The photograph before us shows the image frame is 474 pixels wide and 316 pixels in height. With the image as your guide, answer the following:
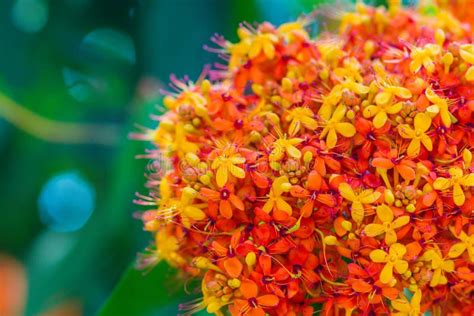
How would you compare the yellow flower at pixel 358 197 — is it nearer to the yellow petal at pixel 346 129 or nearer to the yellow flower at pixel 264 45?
the yellow petal at pixel 346 129

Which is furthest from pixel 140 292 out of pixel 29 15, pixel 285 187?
pixel 29 15

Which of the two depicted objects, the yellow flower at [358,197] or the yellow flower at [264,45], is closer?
the yellow flower at [358,197]

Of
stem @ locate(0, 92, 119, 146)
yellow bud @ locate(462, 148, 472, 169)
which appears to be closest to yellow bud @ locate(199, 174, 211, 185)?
yellow bud @ locate(462, 148, 472, 169)

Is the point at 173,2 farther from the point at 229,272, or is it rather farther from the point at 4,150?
the point at 229,272

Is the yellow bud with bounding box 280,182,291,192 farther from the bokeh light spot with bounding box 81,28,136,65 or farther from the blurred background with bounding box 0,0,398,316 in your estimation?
the bokeh light spot with bounding box 81,28,136,65

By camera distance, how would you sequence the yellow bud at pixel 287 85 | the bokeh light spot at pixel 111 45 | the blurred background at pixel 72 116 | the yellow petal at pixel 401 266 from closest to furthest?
the yellow petal at pixel 401 266
the yellow bud at pixel 287 85
the blurred background at pixel 72 116
the bokeh light spot at pixel 111 45

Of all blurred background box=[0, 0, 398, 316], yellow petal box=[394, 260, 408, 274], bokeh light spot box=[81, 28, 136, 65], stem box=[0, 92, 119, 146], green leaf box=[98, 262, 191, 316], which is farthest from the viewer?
bokeh light spot box=[81, 28, 136, 65]

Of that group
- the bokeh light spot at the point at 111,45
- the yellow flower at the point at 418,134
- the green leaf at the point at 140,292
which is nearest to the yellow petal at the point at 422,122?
the yellow flower at the point at 418,134

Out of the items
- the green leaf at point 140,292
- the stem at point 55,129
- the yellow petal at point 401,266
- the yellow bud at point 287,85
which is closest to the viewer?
the yellow petal at point 401,266
